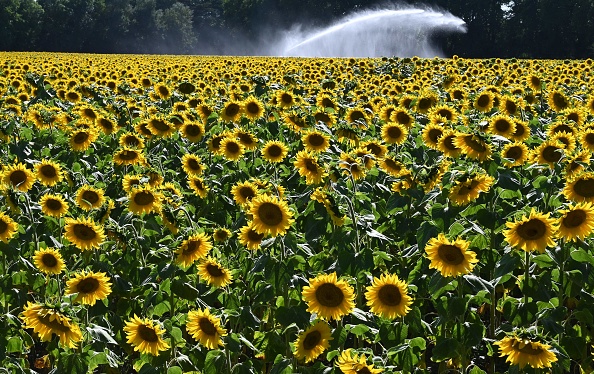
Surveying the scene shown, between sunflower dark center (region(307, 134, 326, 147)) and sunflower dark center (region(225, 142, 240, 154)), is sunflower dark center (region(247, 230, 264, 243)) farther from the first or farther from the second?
sunflower dark center (region(225, 142, 240, 154))

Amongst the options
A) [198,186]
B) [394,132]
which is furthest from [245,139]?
[394,132]

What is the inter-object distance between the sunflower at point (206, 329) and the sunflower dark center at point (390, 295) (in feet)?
2.82

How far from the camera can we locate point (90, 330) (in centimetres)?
406

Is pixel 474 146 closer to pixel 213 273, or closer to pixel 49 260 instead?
pixel 213 273

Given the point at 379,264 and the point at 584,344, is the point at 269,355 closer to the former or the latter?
the point at 379,264

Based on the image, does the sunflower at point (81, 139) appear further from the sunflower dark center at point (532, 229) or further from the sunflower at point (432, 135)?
the sunflower dark center at point (532, 229)

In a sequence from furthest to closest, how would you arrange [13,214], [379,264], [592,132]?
1. [592,132]
2. [13,214]
3. [379,264]

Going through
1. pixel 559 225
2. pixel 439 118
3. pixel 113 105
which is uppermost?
pixel 559 225

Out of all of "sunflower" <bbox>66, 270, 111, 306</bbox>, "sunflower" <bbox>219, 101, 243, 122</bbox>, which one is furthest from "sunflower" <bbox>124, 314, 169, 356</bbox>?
"sunflower" <bbox>219, 101, 243, 122</bbox>

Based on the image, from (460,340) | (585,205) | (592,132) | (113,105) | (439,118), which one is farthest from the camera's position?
(113,105)

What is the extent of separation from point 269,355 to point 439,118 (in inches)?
148

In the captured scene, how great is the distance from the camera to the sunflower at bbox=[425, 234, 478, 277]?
407 cm

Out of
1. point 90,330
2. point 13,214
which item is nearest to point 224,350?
point 90,330

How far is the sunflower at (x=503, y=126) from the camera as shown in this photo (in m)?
6.46
